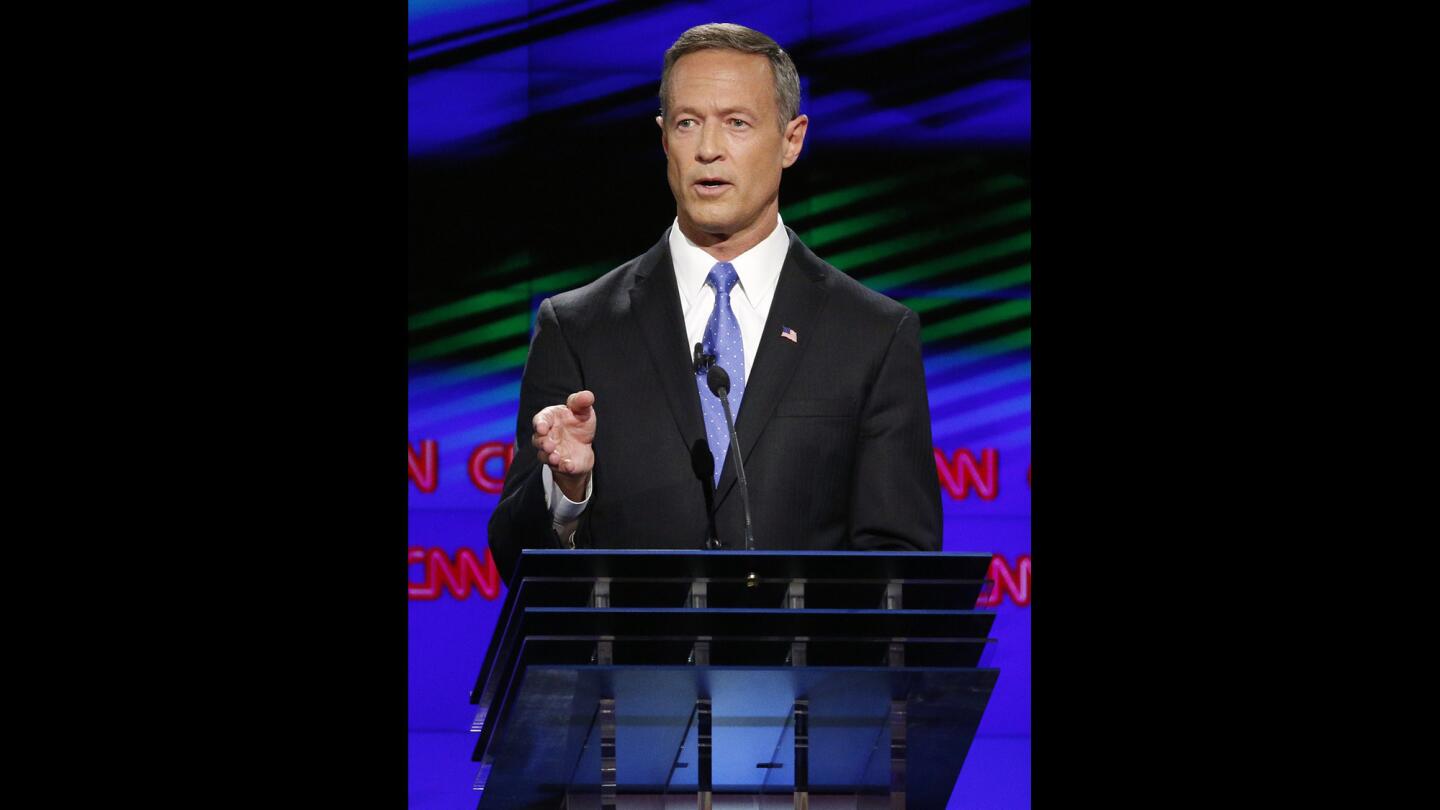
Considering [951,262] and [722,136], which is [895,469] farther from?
[951,262]

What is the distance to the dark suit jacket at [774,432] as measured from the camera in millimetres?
3912

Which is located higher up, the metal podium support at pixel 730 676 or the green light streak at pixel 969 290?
the green light streak at pixel 969 290

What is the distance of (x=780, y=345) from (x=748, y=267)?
0.23 meters

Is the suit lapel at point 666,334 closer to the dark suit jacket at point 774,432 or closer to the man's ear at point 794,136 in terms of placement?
the dark suit jacket at point 774,432

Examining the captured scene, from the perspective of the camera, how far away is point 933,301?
→ 16.9ft

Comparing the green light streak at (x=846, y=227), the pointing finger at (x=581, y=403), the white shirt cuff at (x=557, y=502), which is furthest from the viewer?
the green light streak at (x=846, y=227)

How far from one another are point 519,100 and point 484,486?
100cm

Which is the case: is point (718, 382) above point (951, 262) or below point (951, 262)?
below

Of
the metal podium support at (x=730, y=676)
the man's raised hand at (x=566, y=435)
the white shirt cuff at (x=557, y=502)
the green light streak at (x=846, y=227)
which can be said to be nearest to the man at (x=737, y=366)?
the white shirt cuff at (x=557, y=502)

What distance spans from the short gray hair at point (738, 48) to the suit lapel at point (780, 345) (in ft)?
0.98

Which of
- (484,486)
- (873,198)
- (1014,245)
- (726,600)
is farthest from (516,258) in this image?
(726,600)

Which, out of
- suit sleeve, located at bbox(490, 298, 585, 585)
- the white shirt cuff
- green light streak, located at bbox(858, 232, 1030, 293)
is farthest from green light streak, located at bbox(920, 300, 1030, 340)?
the white shirt cuff

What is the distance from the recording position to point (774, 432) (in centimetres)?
392

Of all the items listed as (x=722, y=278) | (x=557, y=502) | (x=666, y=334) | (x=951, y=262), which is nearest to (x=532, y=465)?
(x=557, y=502)
